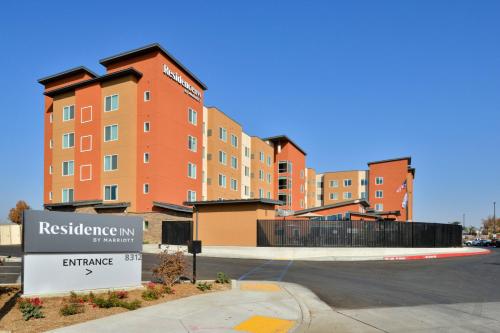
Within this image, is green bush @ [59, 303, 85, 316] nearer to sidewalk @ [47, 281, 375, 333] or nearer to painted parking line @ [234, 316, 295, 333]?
sidewalk @ [47, 281, 375, 333]

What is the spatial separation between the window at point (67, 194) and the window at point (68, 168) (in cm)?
169

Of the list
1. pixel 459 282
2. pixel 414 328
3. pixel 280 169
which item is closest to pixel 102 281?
pixel 414 328

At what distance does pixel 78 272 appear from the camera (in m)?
11.6

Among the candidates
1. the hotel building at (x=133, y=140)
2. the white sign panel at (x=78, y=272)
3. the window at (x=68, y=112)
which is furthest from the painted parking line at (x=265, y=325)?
the window at (x=68, y=112)

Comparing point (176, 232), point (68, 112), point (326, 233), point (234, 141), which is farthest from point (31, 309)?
point (234, 141)

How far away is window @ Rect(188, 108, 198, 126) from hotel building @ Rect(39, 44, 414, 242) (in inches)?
4.7

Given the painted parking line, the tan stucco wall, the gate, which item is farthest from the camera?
the gate

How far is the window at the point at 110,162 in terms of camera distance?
135 feet

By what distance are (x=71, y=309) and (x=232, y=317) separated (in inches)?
142

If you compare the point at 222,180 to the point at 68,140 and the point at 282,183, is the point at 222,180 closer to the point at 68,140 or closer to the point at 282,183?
the point at 68,140

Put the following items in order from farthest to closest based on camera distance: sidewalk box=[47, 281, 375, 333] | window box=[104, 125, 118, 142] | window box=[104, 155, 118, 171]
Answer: window box=[104, 125, 118, 142] < window box=[104, 155, 118, 171] < sidewalk box=[47, 281, 375, 333]

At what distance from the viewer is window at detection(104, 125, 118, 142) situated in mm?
41406

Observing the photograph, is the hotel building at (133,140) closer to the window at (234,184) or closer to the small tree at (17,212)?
the window at (234,184)

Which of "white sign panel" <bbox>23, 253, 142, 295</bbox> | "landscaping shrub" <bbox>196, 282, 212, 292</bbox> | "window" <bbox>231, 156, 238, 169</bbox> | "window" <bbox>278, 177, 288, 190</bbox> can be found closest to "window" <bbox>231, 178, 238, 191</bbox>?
"window" <bbox>231, 156, 238, 169</bbox>
